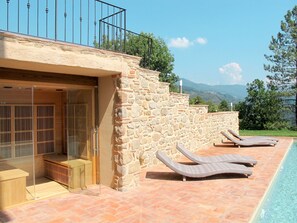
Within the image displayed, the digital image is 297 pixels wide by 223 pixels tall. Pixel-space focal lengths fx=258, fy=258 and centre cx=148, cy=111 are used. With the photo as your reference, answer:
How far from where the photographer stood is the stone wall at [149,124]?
7301mm

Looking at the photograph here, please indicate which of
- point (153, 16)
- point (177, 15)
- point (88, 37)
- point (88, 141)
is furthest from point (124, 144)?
point (177, 15)

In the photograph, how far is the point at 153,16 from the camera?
64.7ft

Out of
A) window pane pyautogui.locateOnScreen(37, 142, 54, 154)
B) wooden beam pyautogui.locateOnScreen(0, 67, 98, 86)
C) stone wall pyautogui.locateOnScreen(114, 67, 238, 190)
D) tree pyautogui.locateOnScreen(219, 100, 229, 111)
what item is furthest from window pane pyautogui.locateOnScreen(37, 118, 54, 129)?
tree pyautogui.locateOnScreen(219, 100, 229, 111)

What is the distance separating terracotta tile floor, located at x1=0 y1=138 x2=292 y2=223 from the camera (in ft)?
18.5

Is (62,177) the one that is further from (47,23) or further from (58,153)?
(47,23)

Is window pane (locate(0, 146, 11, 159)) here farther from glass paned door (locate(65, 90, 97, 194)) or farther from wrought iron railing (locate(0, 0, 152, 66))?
wrought iron railing (locate(0, 0, 152, 66))

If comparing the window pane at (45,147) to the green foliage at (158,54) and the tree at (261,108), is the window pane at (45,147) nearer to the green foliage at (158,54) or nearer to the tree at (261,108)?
the tree at (261,108)

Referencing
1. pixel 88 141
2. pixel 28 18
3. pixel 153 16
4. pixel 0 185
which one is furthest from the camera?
pixel 153 16

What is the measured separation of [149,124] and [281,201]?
5.18 m

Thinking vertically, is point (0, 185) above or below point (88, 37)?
below

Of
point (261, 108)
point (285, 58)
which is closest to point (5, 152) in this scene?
point (261, 108)

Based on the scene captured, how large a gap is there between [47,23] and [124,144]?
12.0ft

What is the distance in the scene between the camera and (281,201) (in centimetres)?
717

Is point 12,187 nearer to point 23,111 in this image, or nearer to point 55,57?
point 23,111
